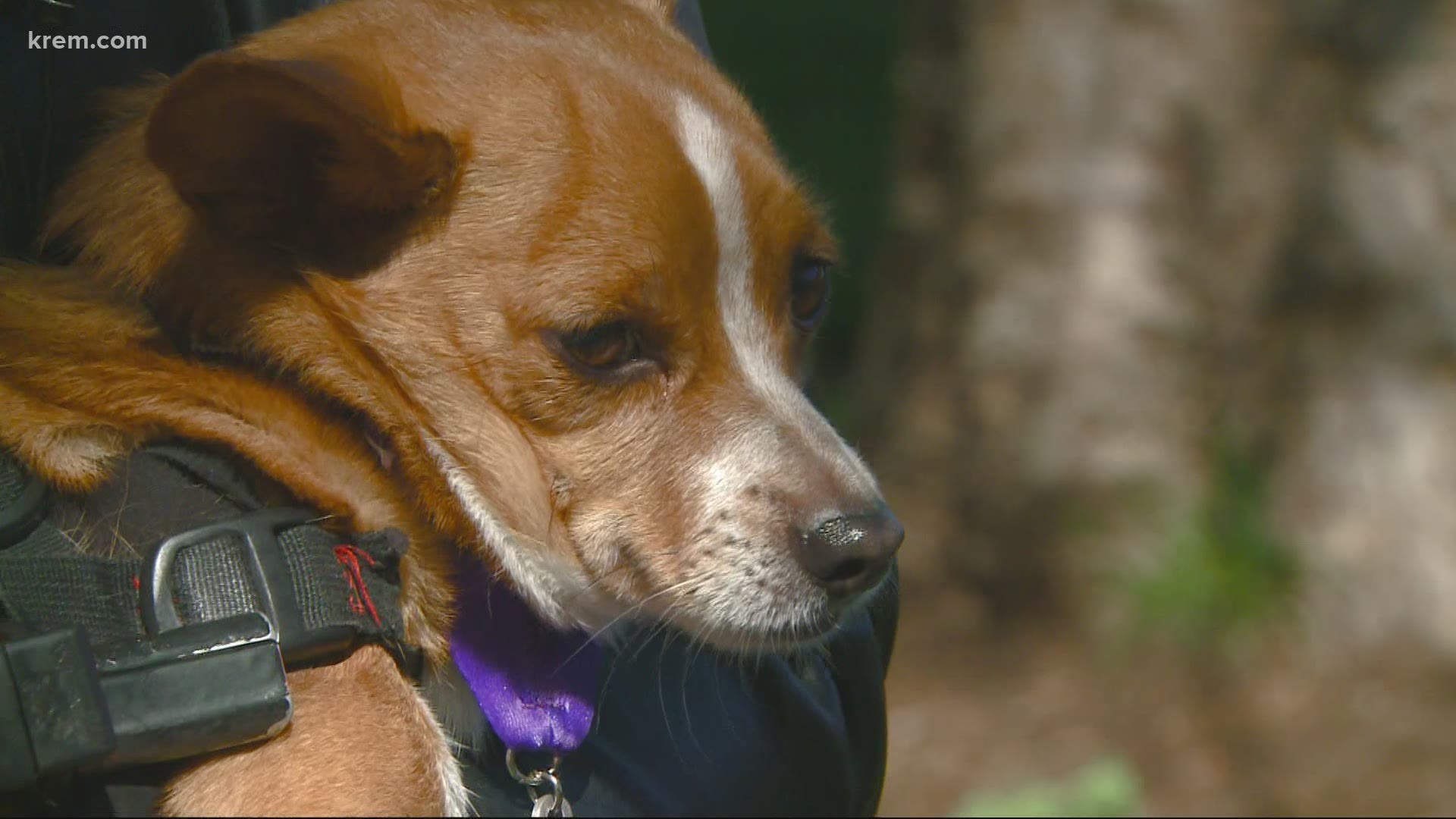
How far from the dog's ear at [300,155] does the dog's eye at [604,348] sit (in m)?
0.28

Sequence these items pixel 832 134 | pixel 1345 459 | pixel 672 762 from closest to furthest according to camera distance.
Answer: pixel 672 762 → pixel 1345 459 → pixel 832 134

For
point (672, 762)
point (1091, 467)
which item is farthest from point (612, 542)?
point (1091, 467)

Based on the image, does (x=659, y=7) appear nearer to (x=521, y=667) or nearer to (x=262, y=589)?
(x=521, y=667)

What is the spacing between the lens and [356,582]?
1.94 metres

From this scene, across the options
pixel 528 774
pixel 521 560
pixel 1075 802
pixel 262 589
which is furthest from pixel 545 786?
pixel 1075 802

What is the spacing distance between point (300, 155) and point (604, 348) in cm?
49

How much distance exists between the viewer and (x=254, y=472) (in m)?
2.03

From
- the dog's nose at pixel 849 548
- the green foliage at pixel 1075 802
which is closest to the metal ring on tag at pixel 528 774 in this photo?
the dog's nose at pixel 849 548

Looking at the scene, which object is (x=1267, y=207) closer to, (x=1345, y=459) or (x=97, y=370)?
(x=1345, y=459)

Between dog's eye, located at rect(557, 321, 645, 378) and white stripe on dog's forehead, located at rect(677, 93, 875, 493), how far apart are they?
163 millimetres

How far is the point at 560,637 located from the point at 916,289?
3345 millimetres

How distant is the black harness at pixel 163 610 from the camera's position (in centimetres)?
169

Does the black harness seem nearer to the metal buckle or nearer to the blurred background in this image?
the metal buckle

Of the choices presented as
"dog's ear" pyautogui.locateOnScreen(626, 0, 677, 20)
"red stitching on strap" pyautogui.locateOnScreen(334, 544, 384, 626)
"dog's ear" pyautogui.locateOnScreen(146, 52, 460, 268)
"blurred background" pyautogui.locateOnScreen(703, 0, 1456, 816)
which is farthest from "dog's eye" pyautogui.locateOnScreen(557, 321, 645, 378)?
"blurred background" pyautogui.locateOnScreen(703, 0, 1456, 816)
